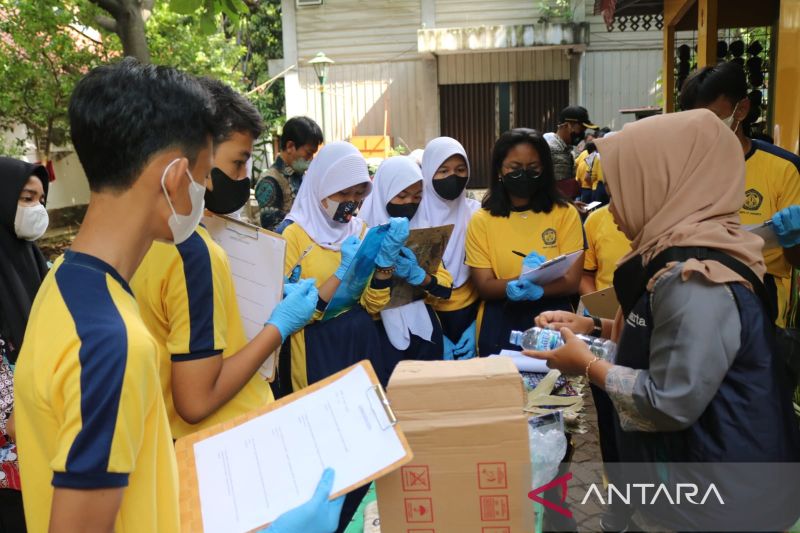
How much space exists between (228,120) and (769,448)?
1766 millimetres

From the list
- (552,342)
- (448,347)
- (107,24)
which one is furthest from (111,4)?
(552,342)

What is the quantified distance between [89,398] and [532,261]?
2.45 meters

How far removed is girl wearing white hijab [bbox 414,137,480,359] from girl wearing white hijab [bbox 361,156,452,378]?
111mm

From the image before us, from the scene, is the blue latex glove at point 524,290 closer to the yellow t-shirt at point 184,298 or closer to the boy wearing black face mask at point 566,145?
the yellow t-shirt at point 184,298

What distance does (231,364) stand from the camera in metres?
1.76

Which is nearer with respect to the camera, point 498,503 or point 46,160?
point 498,503

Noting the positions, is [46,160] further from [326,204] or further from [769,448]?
[769,448]

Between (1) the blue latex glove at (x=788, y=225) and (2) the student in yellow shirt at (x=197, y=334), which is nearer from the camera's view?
(2) the student in yellow shirt at (x=197, y=334)

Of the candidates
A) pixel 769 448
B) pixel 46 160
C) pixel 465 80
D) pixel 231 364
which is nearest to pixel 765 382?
pixel 769 448

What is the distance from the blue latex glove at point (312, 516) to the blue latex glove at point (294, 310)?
2.30 ft

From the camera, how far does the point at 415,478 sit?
159cm

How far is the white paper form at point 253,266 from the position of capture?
2.05 meters

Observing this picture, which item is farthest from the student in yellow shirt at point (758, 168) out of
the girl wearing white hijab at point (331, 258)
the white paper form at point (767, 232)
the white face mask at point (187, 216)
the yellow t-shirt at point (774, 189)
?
the white face mask at point (187, 216)

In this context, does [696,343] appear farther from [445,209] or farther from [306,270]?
[445,209]
